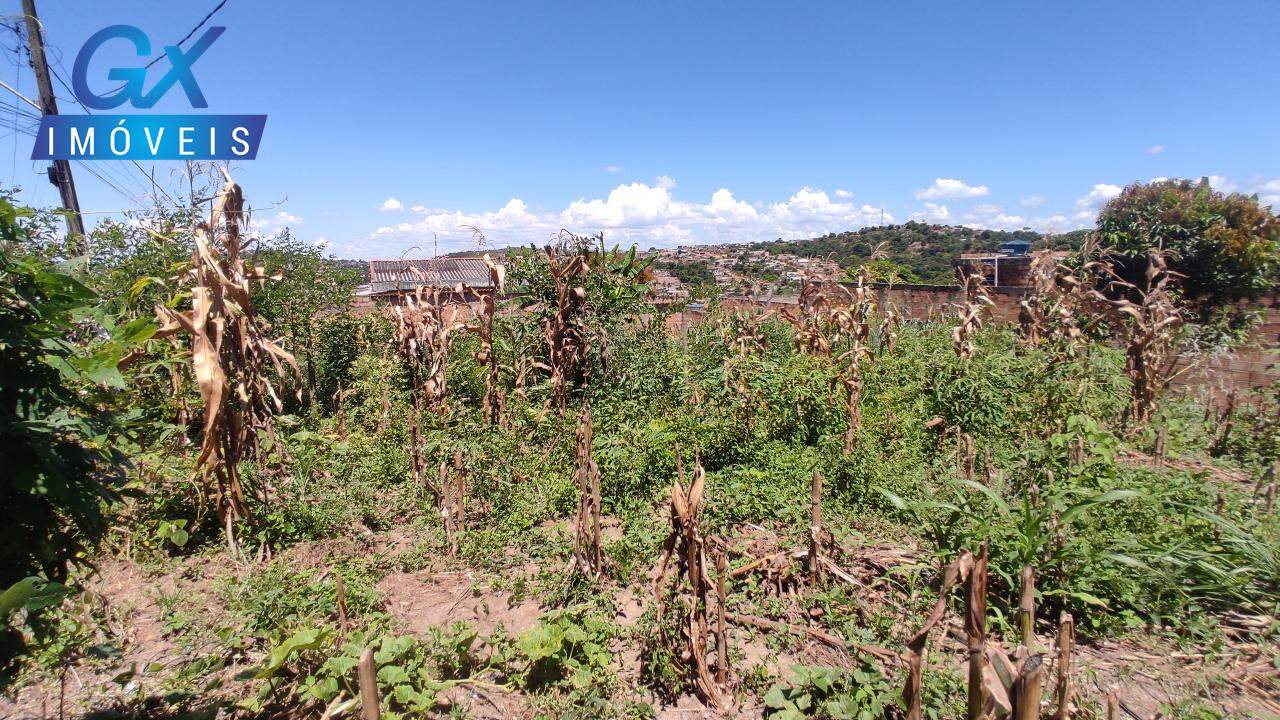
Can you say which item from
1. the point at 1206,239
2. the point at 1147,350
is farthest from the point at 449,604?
the point at 1206,239

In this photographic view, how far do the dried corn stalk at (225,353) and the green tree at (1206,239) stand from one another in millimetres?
11530

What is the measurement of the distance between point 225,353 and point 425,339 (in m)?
3.27

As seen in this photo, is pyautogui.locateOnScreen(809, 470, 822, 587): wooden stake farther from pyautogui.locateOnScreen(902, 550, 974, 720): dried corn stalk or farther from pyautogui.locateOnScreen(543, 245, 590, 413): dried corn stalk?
pyautogui.locateOnScreen(543, 245, 590, 413): dried corn stalk

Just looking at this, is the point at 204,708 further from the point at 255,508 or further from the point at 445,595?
the point at 255,508

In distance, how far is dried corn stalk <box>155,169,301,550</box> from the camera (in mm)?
3426

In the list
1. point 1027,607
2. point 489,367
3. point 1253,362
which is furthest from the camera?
point 1253,362

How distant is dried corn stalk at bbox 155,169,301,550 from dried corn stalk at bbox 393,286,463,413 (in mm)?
2367

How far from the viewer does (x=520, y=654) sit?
296 centimetres

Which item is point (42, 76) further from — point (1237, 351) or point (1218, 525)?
point (1237, 351)

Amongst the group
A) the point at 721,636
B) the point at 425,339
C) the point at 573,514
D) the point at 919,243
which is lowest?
the point at 573,514

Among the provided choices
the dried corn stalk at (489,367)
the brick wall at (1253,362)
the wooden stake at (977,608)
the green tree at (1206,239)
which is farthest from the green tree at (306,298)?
the green tree at (1206,239)

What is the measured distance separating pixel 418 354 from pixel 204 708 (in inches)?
206

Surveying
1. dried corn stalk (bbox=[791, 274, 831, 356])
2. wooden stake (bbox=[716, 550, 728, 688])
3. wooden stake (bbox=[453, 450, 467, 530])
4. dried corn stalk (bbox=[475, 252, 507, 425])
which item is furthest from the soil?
dried corn stalk (bbox=[791, 274, 831, 356])

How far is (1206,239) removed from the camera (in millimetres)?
9680
